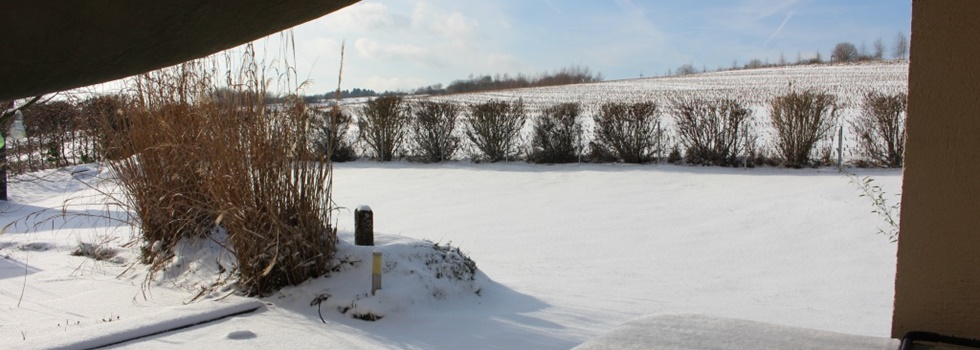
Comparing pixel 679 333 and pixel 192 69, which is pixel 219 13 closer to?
pixel 679 333

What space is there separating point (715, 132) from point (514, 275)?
7.80 m

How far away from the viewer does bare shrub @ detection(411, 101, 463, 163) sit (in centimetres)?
1500

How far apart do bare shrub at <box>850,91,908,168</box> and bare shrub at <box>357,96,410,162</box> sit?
337 inches

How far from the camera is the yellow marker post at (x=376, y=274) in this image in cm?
453

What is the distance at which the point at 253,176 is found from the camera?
478cm

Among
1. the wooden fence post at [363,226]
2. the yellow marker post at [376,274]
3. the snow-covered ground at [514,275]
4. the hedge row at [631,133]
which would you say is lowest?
the snow-covered ground at [514,275]

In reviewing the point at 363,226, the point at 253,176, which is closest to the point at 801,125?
the point at 363,226

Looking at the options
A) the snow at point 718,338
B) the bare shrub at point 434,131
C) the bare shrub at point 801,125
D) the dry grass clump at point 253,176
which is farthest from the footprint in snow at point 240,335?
A: the bare shrub at point 434,131

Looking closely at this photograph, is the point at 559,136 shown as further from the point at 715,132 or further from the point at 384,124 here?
the point at 384,124

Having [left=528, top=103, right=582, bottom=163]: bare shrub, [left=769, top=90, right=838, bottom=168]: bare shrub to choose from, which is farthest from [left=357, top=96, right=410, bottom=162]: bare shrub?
[left=769, top=90, right=838, bottom=168]: bare shrub

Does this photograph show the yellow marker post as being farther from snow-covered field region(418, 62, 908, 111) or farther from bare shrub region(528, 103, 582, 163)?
snow-covered field region(418, 62, 908, 111)

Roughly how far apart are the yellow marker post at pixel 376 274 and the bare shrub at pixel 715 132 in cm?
957

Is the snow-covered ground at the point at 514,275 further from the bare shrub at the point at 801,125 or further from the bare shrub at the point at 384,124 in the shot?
the bare shrub at the point at 384,124

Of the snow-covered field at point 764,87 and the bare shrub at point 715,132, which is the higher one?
the snow-covered field at point 764,87
